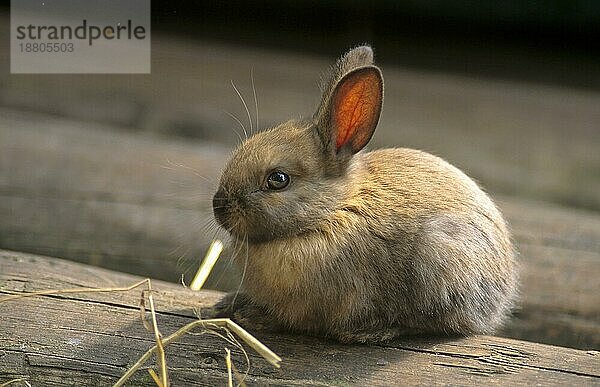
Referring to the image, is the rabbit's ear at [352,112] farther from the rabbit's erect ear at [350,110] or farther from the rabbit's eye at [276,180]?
the rabbit's eye at [276,180]

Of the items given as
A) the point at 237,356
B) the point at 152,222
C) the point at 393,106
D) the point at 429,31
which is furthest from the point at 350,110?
the point at 429,31

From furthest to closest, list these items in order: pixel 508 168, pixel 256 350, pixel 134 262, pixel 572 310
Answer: pixel 508 168
pixel 134 262
pixel 572 310
pixel 256 350

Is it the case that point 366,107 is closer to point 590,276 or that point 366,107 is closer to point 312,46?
point 590,276

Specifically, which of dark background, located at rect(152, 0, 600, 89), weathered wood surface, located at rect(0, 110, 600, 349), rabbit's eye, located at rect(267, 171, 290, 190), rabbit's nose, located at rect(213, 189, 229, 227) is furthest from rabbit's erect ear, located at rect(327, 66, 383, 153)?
dark background, located at rect(152, 0, 600, 89)

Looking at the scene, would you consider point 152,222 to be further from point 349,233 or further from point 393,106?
point 393,106

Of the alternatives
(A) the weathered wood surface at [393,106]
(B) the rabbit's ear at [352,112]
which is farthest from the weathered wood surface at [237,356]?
(A) the weathered wood surface at [393,106]

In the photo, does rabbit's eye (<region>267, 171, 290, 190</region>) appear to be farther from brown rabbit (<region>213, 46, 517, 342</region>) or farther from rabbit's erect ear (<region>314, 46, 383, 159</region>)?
rabbit's erect ear (<region>314, 46, 383, 159</region>)

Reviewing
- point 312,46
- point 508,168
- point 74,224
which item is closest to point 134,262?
point 74,224
